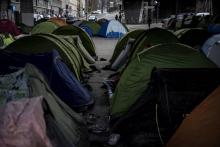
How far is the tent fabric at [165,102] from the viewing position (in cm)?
669

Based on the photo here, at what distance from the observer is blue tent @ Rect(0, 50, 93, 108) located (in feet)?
28.9

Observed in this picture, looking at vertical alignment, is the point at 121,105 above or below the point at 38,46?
below

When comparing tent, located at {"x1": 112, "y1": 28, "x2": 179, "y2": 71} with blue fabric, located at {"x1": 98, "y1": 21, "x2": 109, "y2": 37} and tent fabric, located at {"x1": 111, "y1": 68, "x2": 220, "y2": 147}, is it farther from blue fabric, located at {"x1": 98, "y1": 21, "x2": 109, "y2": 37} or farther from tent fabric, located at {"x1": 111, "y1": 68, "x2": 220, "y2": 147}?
blue fabric, located at {"x1": 98, "y1": 21, "x2": 109, "y2": 37}

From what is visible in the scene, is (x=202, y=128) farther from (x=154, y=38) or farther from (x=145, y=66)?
(x=154, y=38)

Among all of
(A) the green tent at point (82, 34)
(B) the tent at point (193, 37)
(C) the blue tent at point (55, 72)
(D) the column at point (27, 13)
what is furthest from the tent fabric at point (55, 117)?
(D) the column at point (27, 13)

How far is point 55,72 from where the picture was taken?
30.1ft

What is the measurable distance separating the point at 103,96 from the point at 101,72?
4.25 meters

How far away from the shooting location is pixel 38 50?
11484mm

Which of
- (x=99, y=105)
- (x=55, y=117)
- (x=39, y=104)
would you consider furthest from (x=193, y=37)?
(x=39, y=104)

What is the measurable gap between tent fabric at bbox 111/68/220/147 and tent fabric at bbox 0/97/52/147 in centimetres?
198

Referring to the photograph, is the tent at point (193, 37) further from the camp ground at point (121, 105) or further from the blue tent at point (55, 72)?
the blue tent at point (55, 72)

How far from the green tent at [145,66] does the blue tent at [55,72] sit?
98 centimetres

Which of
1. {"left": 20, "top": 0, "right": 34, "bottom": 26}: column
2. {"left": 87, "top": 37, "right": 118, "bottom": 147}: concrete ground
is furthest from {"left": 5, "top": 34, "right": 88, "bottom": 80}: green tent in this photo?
{"left": 20, "top": 0, "right": 34, "bottom": 26}: column

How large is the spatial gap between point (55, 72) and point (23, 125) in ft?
13.0
